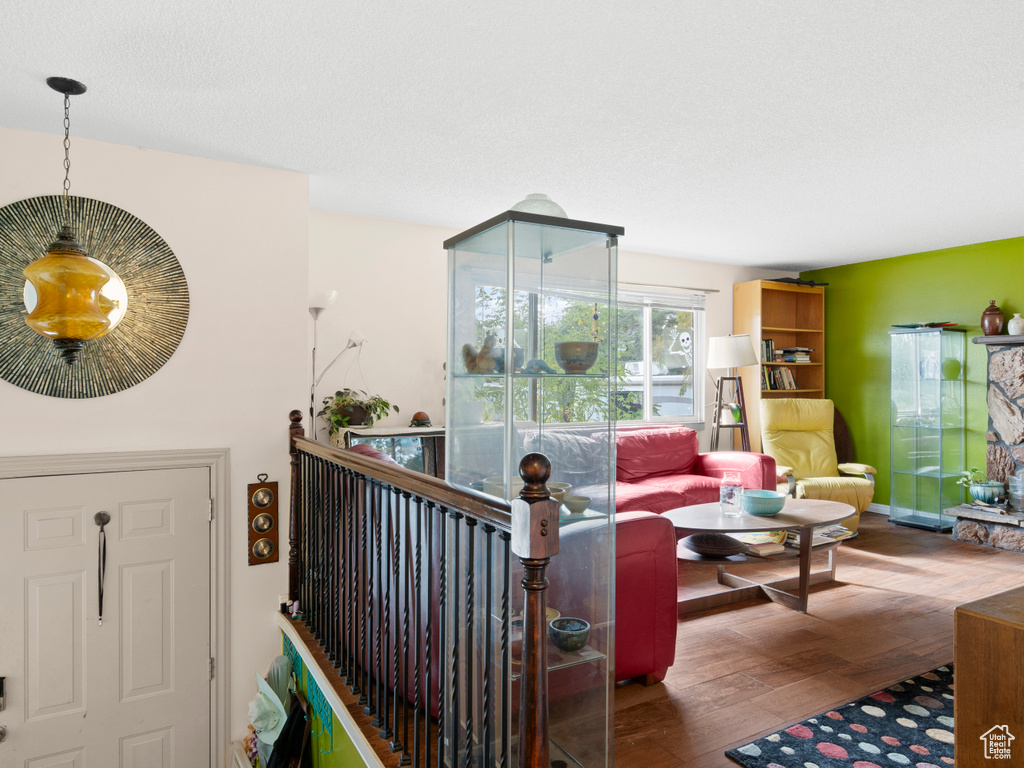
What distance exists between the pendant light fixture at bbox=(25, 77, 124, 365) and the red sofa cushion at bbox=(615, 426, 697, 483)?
362 cm

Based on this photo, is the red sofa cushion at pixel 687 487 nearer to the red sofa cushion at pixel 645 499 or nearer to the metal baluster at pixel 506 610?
the red sofa cushion at pixel 645 499

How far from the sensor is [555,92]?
2365 mm

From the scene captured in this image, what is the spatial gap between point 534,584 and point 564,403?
89 cm

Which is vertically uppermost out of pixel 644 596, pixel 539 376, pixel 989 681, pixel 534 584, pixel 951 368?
pixel 951 368

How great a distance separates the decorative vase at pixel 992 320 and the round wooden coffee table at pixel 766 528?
97.9 inches

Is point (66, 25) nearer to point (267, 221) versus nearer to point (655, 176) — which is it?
point (267, 221)

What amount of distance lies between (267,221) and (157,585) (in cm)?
178

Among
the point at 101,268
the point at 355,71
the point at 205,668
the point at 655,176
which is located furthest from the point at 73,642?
the point at 655,176

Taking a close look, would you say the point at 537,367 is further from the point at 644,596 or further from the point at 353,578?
the point at 644,596

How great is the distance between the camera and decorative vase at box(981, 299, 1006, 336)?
5.07 m

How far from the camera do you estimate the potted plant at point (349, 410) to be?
3801 millimetres

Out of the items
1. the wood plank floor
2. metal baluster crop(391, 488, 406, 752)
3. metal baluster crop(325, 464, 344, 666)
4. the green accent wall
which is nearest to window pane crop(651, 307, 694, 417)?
the green accent wall

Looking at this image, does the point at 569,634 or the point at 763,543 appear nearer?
the point at 569,634

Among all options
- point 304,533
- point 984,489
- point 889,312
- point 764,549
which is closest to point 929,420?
point 984,489
